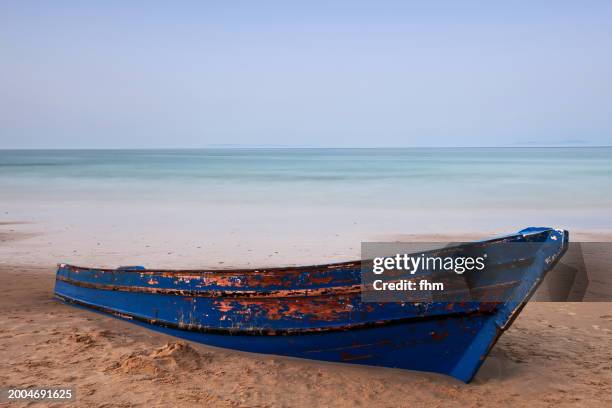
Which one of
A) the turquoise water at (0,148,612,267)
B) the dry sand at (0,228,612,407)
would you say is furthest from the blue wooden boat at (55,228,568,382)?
the turquoise water at (0,148,612,267)

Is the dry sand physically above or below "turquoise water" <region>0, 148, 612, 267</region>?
below

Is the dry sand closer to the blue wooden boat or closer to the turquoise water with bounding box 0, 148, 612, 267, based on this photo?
the blue wooden boat

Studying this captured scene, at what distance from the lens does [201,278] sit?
17.9ft

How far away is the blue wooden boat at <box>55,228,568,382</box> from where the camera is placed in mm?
4500

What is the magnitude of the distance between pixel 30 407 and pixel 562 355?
4.66 m

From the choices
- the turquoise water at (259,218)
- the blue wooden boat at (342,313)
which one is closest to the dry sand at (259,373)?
the blue wooden boat at (342,313)

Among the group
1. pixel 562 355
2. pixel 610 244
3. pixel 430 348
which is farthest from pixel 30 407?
pixel 610 244

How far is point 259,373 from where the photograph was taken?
505 cm

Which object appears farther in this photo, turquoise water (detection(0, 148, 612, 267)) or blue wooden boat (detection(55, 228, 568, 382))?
turquoise water (detection(0, 148, 612, 267))

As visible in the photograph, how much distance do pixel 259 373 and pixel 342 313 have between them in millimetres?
916

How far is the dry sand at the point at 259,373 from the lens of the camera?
14.9ft

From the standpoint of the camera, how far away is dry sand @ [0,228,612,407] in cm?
455

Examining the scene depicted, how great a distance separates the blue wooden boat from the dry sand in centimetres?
16

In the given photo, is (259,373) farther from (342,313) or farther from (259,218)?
(259,218)
